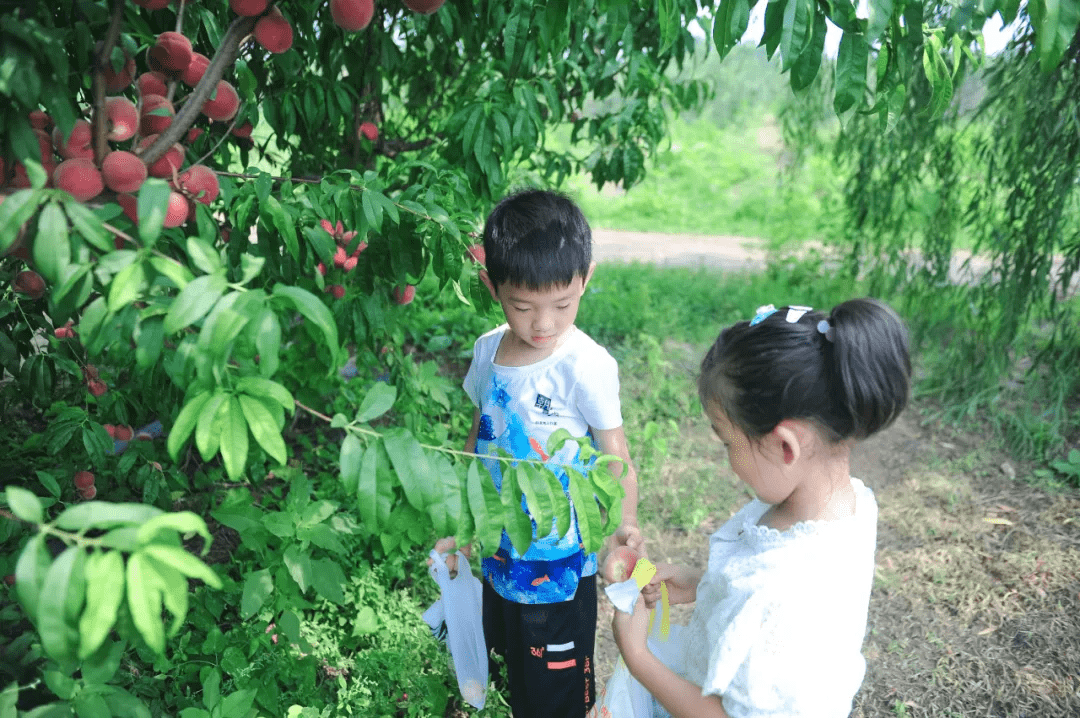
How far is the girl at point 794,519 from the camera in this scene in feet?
3.71

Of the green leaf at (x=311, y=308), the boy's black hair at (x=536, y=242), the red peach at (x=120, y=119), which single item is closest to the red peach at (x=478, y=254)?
the boy's black hair at (x=536, y=242)

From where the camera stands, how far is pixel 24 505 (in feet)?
2.15

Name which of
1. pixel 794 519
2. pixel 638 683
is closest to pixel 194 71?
pixel 794 519

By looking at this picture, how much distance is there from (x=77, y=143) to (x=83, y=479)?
1.23m

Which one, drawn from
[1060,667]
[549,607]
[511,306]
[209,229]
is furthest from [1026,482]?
[209,229]

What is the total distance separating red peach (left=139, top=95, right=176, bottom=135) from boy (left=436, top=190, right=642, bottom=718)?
67 cm

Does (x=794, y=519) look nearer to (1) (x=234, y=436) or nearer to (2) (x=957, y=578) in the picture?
(1) (x=234, y=436)

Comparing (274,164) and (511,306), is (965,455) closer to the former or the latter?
(511,306)

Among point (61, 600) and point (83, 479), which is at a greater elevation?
point (61, 600)

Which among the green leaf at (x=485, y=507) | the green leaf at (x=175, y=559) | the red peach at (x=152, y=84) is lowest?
the green leaf at (x=485, y=507)

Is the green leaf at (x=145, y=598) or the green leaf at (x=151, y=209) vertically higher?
the green leaf at (x=151, y=209)

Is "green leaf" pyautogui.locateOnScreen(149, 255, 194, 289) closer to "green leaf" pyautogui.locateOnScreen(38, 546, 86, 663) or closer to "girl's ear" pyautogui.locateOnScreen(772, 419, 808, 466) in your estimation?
"green leaf" pyautogui.locateOnScreen(38, 546, 86, 663)

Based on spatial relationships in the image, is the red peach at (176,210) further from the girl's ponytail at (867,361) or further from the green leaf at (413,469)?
the girl's ponytail at (867,361)

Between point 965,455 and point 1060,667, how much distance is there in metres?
1.42
